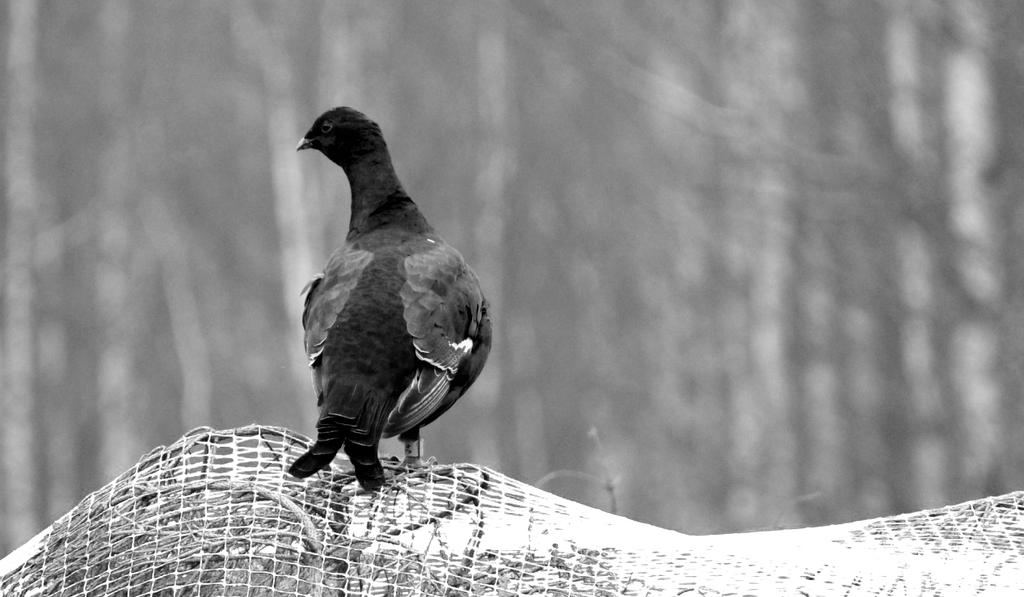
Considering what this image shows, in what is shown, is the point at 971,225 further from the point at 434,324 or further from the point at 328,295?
the point at 328,295

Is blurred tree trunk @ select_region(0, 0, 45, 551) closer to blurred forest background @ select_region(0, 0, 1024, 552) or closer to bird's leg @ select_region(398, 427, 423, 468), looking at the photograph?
blurred forest background @ select_region(0, 0, 1024, 552)

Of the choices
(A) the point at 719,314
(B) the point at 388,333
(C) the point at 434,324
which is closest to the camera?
(B) the point at 388,333

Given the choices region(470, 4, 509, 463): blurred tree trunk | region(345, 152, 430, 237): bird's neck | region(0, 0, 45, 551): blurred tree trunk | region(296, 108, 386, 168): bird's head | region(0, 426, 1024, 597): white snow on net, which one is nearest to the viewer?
region(0, 426, 1024, 597): white snow on net

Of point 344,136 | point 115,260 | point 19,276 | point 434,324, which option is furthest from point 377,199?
point 115,260

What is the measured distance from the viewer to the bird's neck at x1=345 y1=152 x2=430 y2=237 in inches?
244

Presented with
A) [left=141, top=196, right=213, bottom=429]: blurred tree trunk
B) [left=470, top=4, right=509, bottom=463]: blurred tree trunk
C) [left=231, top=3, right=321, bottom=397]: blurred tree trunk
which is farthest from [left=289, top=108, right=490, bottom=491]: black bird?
[left=470, top=4, right=509, bottom=463]: blurred tree trunk

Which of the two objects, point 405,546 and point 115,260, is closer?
point 405,546

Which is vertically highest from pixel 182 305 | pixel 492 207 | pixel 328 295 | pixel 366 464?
pixel 492 207

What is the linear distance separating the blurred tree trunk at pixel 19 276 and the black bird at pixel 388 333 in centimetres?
1470

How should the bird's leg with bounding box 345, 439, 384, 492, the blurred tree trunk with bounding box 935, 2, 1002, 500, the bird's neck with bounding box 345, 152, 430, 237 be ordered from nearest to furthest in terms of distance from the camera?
the bird's leg with bounding box 345, 439, 384, 492, the bird's neck with bounding box 345, 152, 430, 237, the blurred tree trunk with bounding box 935, 2, 1002, 500

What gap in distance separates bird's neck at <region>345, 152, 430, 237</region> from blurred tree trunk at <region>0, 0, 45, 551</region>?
46.9 ft

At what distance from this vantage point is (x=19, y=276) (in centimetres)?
2008

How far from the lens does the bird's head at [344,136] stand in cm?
653

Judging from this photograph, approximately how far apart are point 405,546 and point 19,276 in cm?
1724
